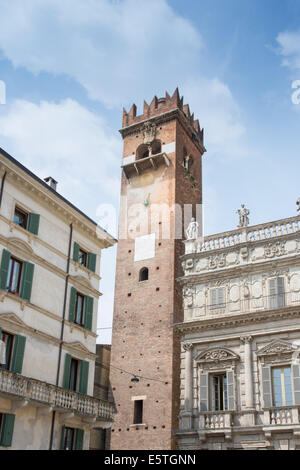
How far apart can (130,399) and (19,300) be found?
14653 mm

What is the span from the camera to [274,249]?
2956cm

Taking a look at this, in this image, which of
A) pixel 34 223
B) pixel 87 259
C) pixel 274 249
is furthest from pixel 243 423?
pixel 34 223

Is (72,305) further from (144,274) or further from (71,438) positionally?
(144,274)

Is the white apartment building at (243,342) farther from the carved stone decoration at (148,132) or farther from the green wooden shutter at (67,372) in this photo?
the carved stone decoration at (148,132)

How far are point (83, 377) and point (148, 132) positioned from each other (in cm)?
2256

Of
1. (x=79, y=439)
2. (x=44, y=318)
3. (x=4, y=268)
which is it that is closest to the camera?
(x=4, y=268)

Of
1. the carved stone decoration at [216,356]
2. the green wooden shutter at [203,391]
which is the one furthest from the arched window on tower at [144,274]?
the green wooden shutter at [203,391]

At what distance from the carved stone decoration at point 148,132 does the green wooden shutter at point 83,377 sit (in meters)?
21.1

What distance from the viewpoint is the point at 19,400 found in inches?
730

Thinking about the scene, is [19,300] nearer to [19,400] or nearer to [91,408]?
[19,400]

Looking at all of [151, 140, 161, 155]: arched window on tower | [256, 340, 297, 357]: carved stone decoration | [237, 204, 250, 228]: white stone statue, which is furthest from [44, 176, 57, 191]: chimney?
[151, 140, 161, 155]: arched window on tower

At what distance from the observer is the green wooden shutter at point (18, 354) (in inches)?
762
